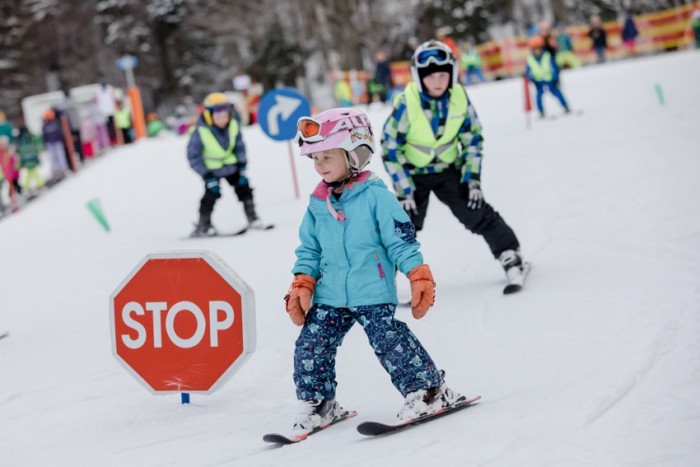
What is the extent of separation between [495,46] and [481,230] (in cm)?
2796

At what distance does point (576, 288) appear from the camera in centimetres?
704

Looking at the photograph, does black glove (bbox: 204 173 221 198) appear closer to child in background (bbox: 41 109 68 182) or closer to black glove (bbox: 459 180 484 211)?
black glove (bbox: 459 180 484 211)

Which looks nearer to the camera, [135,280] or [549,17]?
[135,280]

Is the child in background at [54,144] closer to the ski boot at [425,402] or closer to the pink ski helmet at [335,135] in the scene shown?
the pink ski helmet at [335,135]

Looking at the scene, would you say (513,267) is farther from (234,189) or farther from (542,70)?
(542,70)

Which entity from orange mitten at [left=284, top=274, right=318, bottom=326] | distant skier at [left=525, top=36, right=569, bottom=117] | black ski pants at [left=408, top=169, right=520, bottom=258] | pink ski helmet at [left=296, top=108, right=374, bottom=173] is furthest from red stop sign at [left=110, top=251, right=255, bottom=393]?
distant skier at [left=525, top=36, right=569, bottom=117]

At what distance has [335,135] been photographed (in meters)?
4.44

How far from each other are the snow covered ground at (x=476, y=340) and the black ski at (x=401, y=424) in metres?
0.05

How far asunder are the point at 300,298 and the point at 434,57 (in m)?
2.75

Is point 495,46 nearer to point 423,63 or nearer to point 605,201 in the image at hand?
point 605,201

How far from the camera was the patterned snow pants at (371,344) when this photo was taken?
4.49 m

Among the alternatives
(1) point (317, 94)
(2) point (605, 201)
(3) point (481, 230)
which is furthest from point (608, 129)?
(1) point (317, 94)

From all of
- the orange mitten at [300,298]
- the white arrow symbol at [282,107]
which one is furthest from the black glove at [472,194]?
the white arrow symbol at [282,107]

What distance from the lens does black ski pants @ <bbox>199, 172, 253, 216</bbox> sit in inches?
433
